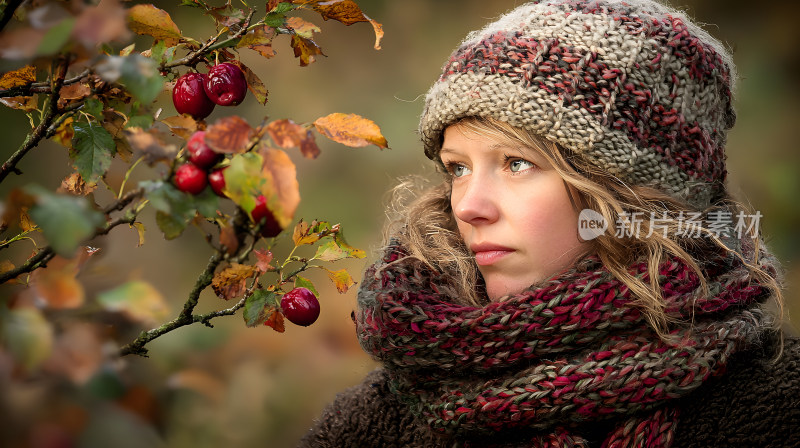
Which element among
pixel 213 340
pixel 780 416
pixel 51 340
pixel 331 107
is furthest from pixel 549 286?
pixel 331 107

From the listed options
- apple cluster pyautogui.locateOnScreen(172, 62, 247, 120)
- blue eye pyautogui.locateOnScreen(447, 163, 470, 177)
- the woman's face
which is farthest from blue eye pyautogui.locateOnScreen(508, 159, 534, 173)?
apple cluster pyautogui.locateOnScreen(172, 62, 247, 120)

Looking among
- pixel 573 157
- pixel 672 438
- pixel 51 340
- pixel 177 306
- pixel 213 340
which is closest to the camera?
pixel 51 340

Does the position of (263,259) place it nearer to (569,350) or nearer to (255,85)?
(255,85)

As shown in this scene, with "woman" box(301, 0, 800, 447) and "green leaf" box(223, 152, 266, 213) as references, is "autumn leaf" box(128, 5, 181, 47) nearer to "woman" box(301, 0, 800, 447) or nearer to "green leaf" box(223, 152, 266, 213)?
"green leaf" box(223, 152, 266, 213)

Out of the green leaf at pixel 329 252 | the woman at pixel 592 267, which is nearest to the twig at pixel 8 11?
→ the green leaf at pixel 329 252

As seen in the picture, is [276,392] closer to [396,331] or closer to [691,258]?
[396,331]

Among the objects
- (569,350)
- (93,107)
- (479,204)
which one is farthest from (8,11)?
(569,350)

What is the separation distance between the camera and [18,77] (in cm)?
61

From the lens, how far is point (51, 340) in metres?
0.36

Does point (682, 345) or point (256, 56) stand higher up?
point (256, 56)

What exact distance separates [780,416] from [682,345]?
0.16 m

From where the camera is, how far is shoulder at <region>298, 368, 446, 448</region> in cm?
113

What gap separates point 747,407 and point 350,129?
70 cm

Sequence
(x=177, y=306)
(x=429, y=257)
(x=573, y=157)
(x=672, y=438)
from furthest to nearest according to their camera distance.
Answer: (x=177, y=306)
(x=429, y=257)
(x=573, y=157)
(x=672, y=438)
